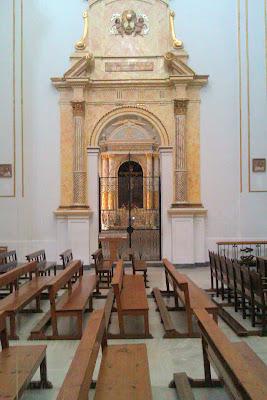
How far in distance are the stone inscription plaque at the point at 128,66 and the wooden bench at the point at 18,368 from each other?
10376 millimetres

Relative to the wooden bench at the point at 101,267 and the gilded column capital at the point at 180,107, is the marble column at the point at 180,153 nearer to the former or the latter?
the gilded column capital at the point at 180,107

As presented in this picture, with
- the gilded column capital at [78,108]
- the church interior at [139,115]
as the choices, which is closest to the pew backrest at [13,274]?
the church interior at [139,115]

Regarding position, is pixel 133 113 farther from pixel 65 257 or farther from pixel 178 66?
pixel 65 257

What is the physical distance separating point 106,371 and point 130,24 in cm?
1154

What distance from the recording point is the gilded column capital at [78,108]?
509 inches

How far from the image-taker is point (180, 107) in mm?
12984

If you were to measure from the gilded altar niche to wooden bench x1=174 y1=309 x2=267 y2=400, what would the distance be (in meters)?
8.92

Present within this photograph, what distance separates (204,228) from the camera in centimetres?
1302

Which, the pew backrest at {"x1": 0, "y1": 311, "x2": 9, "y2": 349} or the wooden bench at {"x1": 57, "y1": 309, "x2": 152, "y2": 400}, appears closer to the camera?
the wooden bench at {"x1": 57, "y1": 309, "x2": 152, "y2": 400}

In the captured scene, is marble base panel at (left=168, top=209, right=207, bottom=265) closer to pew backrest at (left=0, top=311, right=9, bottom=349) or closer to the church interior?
the church interior

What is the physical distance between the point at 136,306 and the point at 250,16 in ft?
32.9

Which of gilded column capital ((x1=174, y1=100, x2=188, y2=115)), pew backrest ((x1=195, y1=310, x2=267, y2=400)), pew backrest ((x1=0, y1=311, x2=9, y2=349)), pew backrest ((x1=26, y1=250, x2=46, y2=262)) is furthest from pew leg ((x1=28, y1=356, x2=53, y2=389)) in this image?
gilded column capital ((x1=174, y1=100, x2=188, y2=115))

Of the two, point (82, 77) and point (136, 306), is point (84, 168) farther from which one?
point (136, 306)

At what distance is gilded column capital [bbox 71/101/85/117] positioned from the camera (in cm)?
1293
